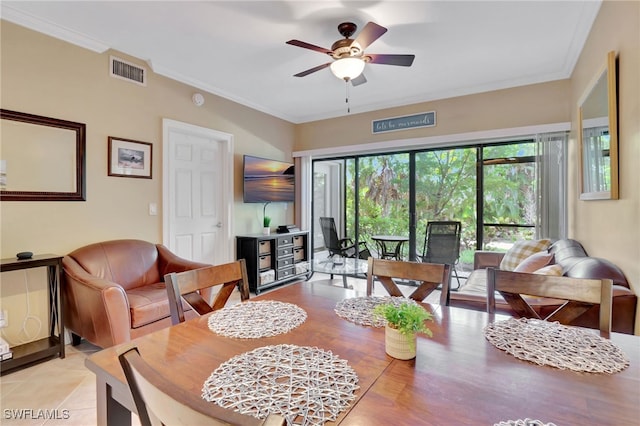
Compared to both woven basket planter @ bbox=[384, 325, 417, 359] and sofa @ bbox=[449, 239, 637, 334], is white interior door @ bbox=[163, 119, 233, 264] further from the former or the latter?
A: woven basket planter @ bbox=[384, 325, 417, 359]

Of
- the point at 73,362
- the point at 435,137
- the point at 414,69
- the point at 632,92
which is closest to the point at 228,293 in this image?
the point at 73,362

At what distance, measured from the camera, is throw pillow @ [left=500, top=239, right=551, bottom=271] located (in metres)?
3.23

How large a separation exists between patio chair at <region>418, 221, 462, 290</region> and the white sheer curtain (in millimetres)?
919

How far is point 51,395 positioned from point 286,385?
2096 mm

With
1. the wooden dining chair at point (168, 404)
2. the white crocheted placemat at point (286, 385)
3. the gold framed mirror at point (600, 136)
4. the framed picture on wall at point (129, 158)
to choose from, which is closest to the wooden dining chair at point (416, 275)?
the white crocheted placemat at point (286, 385)

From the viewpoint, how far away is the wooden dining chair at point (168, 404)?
0.47m

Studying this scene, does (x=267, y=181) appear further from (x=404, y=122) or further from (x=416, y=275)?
(x=416, y=275)

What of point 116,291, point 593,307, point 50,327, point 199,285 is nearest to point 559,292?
point 593,307

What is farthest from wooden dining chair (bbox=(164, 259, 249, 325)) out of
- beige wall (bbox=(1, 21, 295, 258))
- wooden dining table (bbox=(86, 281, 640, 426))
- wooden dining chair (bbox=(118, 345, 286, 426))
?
beige wall (bbox=(1, 21, 295, 258))

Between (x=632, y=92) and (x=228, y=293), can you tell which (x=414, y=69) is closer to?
(x=632, y=92)

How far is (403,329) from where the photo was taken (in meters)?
0.94

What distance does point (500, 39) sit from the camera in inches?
111

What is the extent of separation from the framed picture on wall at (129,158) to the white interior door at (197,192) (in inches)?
8.0

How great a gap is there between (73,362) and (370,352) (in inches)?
101
